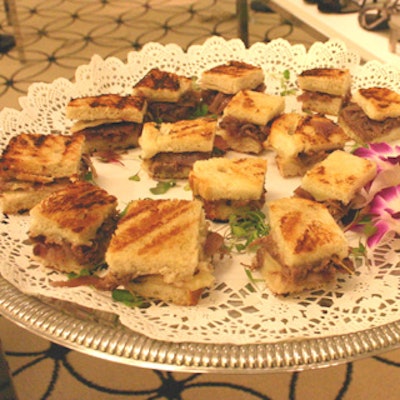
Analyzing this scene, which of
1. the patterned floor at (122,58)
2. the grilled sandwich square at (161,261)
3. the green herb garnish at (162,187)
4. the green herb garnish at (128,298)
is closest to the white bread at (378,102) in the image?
the green herb garnish at (162,187)

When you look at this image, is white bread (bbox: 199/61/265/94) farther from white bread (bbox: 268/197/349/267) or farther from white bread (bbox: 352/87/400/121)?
white bread (bbox: 268/197/349/267)

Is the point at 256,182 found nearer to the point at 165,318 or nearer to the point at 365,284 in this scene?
the point at 365,284

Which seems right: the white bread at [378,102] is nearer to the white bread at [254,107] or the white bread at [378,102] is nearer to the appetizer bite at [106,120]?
the white bread at [254,107]

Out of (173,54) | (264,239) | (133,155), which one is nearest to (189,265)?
(264,239)

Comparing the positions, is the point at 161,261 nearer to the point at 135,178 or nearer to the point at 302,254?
the point at 302,254

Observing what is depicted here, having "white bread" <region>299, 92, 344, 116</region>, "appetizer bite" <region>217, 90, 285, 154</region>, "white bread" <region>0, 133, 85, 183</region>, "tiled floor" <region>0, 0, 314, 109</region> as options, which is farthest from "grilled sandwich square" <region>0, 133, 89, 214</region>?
"tiled floor" <region>0, 0, 314, 109</region>

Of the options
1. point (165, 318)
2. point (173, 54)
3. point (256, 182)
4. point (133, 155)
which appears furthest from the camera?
point (173, 54)

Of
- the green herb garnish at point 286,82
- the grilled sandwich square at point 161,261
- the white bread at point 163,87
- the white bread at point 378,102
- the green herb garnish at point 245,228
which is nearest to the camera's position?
the grilled sandwich square at point 161,261
